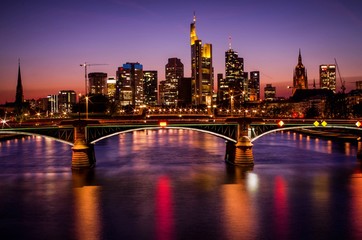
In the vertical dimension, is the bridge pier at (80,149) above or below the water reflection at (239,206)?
above

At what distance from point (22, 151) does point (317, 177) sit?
63.3 m

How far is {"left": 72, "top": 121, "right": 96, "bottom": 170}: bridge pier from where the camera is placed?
65.9 meters

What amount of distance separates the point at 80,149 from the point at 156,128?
1268 centimetres

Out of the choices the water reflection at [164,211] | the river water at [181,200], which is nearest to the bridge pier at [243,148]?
the river water at [181,200]

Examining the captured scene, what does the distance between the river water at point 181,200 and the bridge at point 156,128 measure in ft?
9.58

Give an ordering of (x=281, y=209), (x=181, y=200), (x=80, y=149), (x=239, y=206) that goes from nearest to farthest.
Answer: (x=281, y=209)
(x=239, y=206)
(x=181, y=200)
(x=80, y=149)

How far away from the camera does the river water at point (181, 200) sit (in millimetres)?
39656

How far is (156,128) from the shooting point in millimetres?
72500

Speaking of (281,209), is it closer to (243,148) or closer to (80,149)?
(243,148)

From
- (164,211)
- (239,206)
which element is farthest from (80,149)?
(239,206)

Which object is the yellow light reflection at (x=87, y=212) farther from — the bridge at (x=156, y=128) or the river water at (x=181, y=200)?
the bridge at (x=156, y=128)

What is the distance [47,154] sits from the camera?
91438mm

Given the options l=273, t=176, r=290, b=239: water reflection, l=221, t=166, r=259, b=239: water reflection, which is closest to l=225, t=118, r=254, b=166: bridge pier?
l=221, t=166, r=259, b=239: water reflection

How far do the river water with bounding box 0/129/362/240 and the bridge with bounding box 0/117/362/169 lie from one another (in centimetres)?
292
